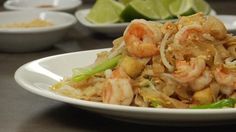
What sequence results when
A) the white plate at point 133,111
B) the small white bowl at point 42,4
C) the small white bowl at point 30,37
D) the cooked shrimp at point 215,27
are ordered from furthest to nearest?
the small white bowl at point 42,4 < the small white bowl at point 30,37 < the cooked shrimp at point 215,27 < the white plate at point 133,111

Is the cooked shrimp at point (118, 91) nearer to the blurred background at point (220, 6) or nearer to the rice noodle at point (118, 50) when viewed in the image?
the rice noodle at point (118, 50)

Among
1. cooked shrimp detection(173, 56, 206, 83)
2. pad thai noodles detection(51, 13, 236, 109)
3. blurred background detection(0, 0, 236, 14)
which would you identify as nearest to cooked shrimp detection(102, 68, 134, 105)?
pad thai noodles detection(51, 13, 236, 109)

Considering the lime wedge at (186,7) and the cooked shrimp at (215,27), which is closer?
the cooked shrimp at (215,27)

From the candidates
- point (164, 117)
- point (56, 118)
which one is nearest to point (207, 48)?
point (164, 117)

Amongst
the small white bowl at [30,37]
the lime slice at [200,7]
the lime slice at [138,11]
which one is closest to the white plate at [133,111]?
the small white bowl at [30,37]

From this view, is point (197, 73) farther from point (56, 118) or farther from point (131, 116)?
point (56, 118)

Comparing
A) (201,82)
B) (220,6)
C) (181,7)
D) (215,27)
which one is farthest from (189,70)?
(220,6)

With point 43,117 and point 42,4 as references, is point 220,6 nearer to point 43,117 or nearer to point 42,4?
point 42,4
